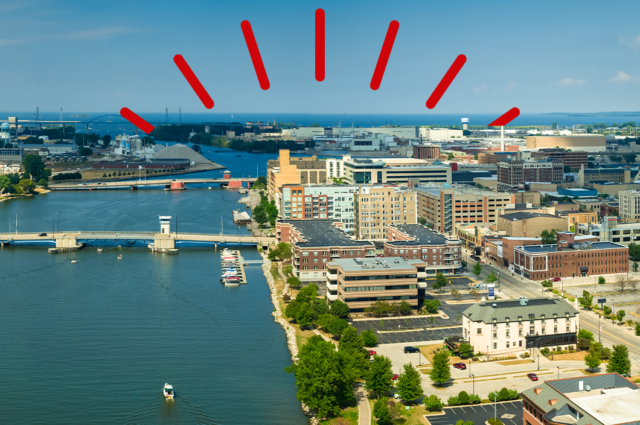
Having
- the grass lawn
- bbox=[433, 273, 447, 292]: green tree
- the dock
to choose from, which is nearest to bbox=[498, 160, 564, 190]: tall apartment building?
the dock

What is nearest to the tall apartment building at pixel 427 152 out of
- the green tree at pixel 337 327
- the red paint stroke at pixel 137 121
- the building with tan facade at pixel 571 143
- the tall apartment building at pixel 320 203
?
the building with tan facade at pixel 571 143

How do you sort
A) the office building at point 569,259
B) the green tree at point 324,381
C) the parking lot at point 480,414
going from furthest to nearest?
the office building at point 569,259
the green tree at point 324,381
the parking lot at point 480,414

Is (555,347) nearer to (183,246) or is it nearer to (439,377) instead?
(439,377)

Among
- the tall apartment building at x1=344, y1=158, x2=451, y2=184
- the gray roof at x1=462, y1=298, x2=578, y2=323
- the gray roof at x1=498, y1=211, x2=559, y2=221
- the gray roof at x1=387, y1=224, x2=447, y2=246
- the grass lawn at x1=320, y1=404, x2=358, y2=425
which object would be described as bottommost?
the grass lawn at x1=320, y1=404, x2=358, y2=425

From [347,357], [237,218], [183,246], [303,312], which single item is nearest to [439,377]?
[347,357]

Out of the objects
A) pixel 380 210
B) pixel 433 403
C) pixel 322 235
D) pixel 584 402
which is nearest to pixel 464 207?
pixel 380 210

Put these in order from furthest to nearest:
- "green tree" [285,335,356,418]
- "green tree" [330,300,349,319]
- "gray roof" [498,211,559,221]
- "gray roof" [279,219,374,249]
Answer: "gray roof" [498,211,559,221] < "gray roof" [279,219,374,249] < "green tree" [330,300,349,319] < "green tree" [285,335,356,418]

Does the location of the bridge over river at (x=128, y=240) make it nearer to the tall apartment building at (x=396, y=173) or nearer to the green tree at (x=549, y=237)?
the green tree at (x=549, y=237)

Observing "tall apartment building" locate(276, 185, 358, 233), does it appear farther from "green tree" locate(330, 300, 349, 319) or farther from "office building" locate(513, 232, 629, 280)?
"green tree" locate(330, 300, 349, 319)
